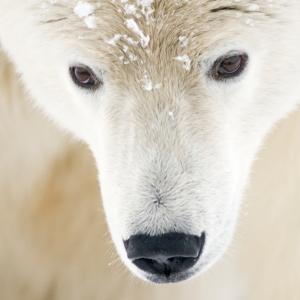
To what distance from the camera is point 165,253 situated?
2.14m

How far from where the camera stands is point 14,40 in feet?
8.44

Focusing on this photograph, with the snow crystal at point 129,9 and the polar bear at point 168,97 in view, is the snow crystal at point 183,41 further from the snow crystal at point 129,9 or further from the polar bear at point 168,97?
the snow crystal at point 129,9

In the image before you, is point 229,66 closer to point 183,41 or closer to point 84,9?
point 183,41

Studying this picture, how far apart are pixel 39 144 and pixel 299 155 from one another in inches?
35.9

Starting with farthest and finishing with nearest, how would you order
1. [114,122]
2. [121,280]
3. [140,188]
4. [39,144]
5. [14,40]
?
[121,280], [39,144], [14,40], [114,122], [140,188]

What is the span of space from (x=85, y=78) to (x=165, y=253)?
57 cm

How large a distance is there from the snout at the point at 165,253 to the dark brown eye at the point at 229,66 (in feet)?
1.45

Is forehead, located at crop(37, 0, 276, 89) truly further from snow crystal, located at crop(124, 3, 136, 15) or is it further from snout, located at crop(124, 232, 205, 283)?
snout, located at crop(124, 232, 205, 283)

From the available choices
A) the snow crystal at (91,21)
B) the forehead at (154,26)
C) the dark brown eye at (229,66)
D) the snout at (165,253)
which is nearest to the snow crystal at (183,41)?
the forehead at (154,26)

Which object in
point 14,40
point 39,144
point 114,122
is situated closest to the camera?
point 114,122

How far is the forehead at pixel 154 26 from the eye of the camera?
226 cm

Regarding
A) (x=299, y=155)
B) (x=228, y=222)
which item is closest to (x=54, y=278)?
(x=299, y=155)

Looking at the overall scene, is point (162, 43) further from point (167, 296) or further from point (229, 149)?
point (167, 296)

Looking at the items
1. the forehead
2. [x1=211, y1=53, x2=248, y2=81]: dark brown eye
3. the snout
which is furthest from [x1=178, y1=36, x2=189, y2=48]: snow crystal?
the snout
